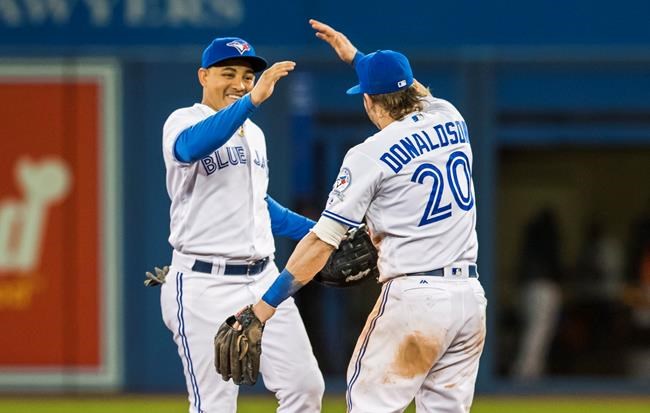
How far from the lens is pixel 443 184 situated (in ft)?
16.9

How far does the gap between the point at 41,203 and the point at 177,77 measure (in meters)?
1.40

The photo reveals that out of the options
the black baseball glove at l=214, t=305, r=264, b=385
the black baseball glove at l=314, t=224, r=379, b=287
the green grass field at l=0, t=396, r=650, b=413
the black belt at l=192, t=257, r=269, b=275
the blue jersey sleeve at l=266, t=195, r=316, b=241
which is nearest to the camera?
the black baseball glove at l=214, t=305, r=264, b=385

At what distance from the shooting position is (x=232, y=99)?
238 inches

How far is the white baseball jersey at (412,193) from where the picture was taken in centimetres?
508

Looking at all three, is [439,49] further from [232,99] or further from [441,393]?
[441,393]

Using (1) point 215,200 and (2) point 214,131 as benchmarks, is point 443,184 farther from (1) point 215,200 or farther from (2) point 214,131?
(1) point 215,200

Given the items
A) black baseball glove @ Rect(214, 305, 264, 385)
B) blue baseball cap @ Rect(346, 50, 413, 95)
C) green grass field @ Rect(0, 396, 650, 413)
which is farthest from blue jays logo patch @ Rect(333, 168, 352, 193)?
green grass field @ Rect(0, 396, 650, 413)

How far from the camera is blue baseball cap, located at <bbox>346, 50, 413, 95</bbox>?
5.16 m

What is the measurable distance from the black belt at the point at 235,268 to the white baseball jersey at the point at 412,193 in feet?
2.83

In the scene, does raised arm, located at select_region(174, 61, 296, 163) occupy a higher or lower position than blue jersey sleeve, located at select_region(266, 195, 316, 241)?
higher

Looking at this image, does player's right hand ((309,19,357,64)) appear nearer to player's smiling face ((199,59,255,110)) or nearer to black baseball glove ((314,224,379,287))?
player's smiling face ((199,59,255,110))

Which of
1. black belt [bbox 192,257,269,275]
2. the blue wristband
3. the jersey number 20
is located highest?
the jersey number 20

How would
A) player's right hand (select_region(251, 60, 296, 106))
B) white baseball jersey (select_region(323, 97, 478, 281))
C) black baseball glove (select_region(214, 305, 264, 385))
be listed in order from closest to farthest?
1. white baseball jersey (select_region(323, 97, 478, 281))
2. black baseball glove (select_region(214, 305, 264, 385))
3. player's right hand (select_region(251, 60, 296, 106))

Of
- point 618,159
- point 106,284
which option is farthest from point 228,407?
point 618,159
